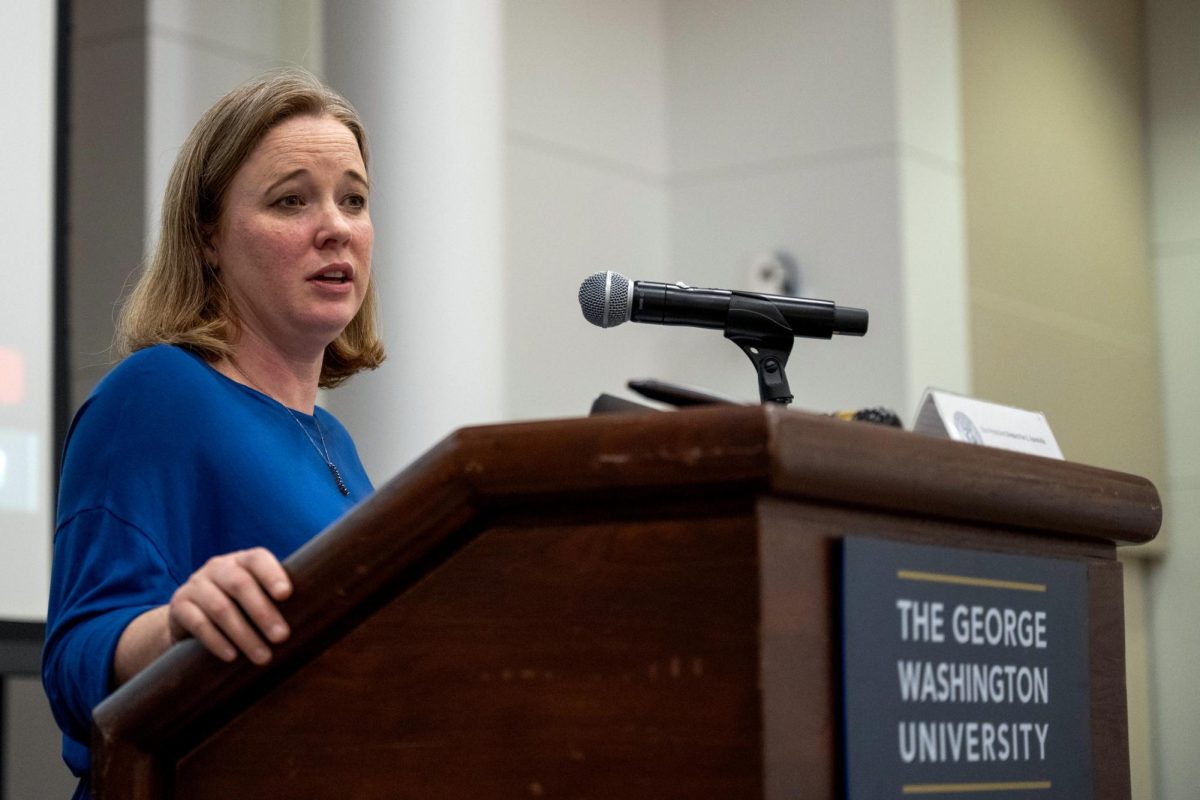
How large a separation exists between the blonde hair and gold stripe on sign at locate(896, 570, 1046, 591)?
86cm

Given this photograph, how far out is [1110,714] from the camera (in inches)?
47.3

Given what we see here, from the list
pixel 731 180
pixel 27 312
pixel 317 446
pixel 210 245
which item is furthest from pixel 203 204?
pixel 731 180

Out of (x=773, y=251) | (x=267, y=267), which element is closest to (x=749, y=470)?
(x=267, y=267)

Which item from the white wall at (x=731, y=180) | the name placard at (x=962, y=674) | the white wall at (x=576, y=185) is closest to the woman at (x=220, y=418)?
the name placard at (x=962, y=674)

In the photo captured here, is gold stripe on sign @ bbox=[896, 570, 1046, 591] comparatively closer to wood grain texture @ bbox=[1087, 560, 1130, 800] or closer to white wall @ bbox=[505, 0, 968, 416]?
wood grain texture @ bbox=[1087, 560, 1130, 800]

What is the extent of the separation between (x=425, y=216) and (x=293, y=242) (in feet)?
8.48

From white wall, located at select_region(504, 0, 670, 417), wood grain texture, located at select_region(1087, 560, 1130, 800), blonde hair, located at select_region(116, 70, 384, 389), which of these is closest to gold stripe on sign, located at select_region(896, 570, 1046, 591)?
wood grain texture, located at select_region(1087, 560, 1130, 800)

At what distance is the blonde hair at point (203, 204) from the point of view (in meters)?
1.66

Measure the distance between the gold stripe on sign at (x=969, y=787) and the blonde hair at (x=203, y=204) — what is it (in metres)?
0.91

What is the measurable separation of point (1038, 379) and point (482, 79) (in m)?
2.92

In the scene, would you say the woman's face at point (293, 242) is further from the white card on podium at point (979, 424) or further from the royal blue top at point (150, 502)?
the white card on podium at point (979, 424)

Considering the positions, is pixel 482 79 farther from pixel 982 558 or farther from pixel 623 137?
pixel 982 558

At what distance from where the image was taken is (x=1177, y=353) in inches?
289

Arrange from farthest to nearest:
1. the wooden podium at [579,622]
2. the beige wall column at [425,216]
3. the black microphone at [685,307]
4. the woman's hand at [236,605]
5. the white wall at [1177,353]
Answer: the white wall at [1177,353] < the beige wall column at [425,216] < the black microphone at [685,307] < the woman's hand at [236,605] < the wooden podium at [579,622]
